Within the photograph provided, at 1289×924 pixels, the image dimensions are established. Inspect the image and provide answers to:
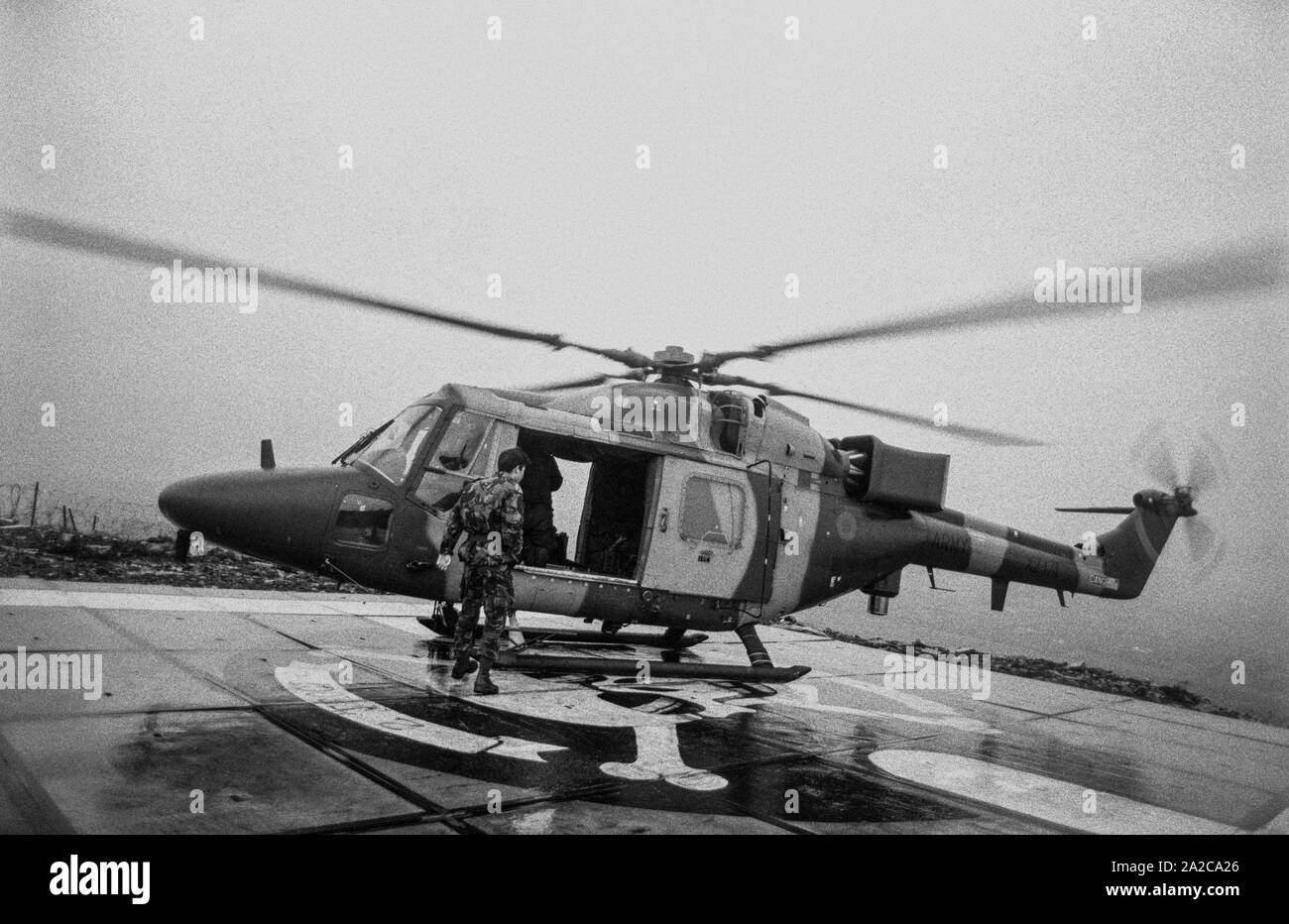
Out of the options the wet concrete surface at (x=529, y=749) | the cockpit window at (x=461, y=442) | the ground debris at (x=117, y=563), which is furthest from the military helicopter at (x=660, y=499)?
the ground debris at (x=117, y=563)

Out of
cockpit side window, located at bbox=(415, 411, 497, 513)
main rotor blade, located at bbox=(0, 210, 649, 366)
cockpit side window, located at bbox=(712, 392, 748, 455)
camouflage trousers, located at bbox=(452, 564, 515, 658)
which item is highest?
main rotor blade, located at bbox=(0, 210, 649, 366)

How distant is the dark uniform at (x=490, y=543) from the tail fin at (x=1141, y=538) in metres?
6.98

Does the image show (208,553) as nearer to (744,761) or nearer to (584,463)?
(584,463)

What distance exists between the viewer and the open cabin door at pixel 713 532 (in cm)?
708

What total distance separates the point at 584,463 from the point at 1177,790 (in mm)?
5079

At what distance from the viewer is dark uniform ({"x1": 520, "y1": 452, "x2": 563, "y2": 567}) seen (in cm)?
718

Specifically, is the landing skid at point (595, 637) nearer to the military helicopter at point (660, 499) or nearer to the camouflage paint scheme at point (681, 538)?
the military helicopter at point (660, 499)

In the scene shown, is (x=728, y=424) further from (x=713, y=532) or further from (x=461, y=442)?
(x=461, y=442)

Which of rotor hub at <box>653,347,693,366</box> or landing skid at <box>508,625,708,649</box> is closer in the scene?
rotor hub at <box>653,347,693,366</box>

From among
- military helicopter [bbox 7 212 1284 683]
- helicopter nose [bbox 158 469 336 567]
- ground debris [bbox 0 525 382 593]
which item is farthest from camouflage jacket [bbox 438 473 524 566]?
ground debris [bbox 0 525 382 593]

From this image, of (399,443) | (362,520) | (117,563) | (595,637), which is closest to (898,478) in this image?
(595,637)

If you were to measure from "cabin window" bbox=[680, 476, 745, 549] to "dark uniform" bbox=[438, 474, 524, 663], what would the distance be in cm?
164

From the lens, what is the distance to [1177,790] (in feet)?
17.8

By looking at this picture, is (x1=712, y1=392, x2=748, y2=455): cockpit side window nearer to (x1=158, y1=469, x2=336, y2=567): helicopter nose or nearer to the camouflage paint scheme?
the camouflage paint scheme
